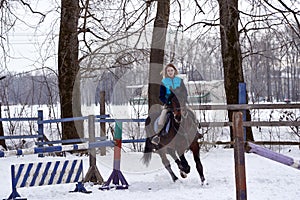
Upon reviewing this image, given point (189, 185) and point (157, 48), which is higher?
point (157, 48)

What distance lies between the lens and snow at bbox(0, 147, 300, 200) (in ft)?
22.4

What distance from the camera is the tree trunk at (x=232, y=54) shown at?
493 inches

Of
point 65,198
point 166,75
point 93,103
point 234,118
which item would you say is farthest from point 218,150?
point 234,118

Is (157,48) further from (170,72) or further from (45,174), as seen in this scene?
(45,174)

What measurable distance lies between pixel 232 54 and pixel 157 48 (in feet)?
7.39

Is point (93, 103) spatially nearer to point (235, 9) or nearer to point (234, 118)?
point (235, 9)

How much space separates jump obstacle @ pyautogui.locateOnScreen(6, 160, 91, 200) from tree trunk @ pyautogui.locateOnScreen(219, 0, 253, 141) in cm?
642

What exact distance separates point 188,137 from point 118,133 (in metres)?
1.21

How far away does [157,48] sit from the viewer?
1221 cm

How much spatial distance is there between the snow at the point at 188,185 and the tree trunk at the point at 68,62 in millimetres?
3627

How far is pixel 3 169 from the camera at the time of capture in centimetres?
993

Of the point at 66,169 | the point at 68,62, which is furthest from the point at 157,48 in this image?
the point at 66,169

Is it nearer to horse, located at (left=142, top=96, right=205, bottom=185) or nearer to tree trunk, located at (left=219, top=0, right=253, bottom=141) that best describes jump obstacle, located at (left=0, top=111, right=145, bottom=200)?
horse, located at (left=142, top=96, right=205, bottom=185)

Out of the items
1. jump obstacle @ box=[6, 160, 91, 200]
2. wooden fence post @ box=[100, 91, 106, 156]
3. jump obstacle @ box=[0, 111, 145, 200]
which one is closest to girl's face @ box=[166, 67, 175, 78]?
jump obstacle @ box=[0, 111, 145, 200]
